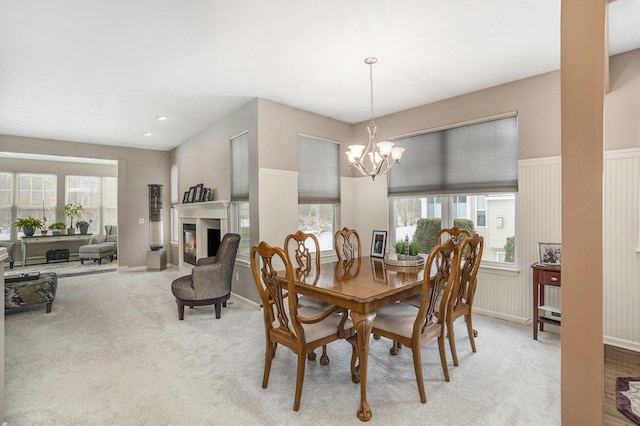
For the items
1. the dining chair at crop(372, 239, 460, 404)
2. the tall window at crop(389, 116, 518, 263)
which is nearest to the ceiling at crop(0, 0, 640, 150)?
the tall window at crop(389, 116, 518, 263)

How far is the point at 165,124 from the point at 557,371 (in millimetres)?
5891

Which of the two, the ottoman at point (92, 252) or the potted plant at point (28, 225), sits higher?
the potted plant at point (28, 225)

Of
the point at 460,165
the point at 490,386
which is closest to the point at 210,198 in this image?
the point at 460,165

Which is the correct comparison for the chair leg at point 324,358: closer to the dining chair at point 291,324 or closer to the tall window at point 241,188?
the dining chair at point 291,324

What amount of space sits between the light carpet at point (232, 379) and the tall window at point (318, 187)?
5.77 feet

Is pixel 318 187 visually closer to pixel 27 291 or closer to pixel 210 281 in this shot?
pixel 210 281

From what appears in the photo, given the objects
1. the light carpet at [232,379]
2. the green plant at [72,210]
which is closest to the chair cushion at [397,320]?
the light carpet at [232,379]

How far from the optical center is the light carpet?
197 centimetres

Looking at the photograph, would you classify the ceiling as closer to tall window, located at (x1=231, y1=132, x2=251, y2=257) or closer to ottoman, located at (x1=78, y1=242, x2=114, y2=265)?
tall window, located at (x1=231, y1=132, x2=251, y2=257)

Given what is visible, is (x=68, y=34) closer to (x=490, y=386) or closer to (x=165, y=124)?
(x=165, y=124)

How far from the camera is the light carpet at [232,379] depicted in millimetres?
1972

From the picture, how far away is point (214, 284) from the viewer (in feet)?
12.7

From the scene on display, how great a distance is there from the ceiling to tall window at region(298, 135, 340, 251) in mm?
641

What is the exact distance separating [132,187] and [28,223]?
8.97ft
